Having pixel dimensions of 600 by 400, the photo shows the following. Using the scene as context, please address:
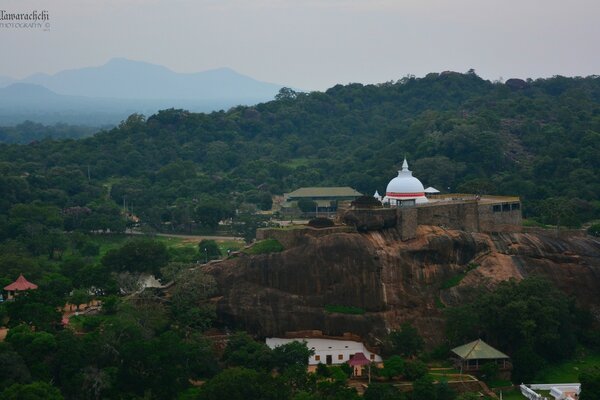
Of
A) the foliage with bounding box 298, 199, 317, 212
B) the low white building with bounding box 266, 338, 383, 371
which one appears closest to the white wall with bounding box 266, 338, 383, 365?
the low white building with bounding box 266, 338, 383, 371

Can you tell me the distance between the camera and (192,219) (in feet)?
244

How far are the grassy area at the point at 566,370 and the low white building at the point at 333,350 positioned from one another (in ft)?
23.9

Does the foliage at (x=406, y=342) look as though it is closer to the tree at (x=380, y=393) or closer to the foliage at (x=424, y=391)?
the foliage at (x=424, y=391)

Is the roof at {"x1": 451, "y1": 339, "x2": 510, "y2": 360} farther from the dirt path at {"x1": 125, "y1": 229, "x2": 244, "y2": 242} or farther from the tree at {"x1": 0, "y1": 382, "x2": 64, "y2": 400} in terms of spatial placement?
the dirt path at {"x1": 125, "y1": 229, "x2": 244, "y2": 242}

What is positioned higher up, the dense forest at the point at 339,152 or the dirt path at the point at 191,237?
the dense forest at the point at 339,152

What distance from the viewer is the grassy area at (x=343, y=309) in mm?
43906

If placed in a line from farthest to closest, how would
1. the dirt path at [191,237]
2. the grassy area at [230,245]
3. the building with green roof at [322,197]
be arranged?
the building with green roof at [322,197] → the dirt path at [191,237] → the grassy area at [230,245]

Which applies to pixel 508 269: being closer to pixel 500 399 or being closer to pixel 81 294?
pixel 500 399

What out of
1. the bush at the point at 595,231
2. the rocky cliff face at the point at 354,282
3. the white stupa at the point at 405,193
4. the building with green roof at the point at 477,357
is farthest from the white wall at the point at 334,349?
the bush at the point at 595,231

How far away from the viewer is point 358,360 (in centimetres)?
4169

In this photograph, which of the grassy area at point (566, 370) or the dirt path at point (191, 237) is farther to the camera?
the dirt path at point (191, 237)

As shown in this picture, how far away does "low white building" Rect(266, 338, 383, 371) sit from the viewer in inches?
1686

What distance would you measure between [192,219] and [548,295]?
36.0 m

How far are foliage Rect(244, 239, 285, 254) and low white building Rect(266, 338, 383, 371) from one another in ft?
15.9
